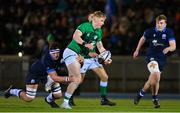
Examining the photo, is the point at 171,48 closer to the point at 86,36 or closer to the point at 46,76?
the point at 86,36

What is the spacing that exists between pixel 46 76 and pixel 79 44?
1.42m

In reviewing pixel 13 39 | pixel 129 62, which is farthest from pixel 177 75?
pixel 13 39

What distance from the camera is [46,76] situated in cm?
1767

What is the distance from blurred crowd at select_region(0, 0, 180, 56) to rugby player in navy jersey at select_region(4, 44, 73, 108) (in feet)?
27.1

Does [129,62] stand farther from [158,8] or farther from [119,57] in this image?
[158,8]

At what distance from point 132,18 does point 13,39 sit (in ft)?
15.1

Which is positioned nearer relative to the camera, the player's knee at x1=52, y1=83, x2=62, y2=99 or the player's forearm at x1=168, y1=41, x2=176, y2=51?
the player's knee at x1=52, y1=83, x2=62, y2=99

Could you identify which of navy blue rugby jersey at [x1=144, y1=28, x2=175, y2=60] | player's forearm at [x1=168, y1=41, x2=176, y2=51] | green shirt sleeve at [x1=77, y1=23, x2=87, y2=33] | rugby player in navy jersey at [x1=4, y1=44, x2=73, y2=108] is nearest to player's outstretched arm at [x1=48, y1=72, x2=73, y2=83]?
rugby player in navy jersey at [x1=4, y1=44, x2=73, y2=108]

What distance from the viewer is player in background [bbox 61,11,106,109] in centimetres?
1627

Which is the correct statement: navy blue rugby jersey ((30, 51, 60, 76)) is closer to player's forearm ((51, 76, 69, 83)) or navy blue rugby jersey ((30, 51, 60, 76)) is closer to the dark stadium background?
player's forearm ((51, 76, 69, 83))

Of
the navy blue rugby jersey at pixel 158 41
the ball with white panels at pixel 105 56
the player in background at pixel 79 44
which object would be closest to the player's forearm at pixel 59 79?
the player in background at pixel 79 44

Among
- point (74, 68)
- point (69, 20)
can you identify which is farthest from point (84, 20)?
point (74, 68)

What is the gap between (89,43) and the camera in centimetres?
1688

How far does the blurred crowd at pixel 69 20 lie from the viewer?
2650cm
